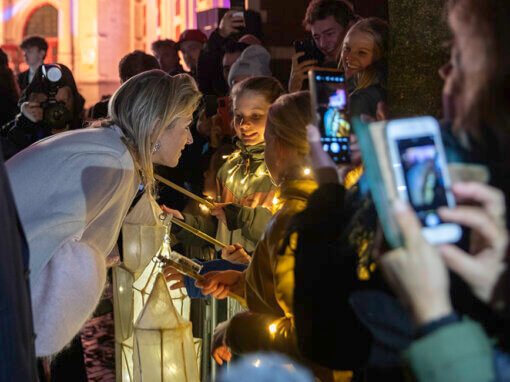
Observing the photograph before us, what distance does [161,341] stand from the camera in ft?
7.86

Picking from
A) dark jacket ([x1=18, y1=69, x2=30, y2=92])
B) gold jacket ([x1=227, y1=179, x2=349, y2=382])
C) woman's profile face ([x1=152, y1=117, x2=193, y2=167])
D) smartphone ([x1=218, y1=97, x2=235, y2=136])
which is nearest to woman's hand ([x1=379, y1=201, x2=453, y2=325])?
gold jacket ([x1=227, y1=179, x2=349, y2=382])

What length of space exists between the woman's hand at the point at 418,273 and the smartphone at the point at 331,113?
0.29 meters

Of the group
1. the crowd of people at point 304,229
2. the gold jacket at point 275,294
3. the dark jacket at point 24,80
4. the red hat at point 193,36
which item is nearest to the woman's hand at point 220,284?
the crowd of people at point 304,229

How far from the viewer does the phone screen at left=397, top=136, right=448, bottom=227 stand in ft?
3.43

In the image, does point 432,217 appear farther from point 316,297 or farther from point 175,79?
point 175,79

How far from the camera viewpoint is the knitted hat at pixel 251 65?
408cm

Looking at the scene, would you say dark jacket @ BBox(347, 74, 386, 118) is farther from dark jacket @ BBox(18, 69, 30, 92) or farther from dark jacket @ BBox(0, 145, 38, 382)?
dark jacket @ BBox(18, 69, 30, 92)

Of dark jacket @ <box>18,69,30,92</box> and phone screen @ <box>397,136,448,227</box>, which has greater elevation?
dark jacket @ <box>18,69,30,92</box>

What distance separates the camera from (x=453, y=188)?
3.42 ft

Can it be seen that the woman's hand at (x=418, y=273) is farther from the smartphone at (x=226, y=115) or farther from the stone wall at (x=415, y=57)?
the smartphone at (x=226, y=115)

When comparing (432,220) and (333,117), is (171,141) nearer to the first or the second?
(333,117)

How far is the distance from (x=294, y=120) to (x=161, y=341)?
109cm

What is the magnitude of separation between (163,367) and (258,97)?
128 cm

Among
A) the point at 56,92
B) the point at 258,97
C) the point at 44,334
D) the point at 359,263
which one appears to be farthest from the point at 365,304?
the point at 56,92
